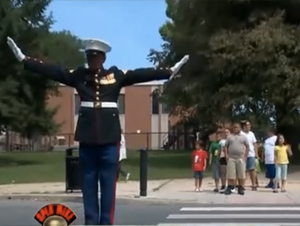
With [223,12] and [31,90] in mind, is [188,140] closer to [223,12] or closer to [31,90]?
[31,90]

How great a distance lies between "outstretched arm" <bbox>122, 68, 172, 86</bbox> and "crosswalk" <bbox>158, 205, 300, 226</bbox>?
6.17 metres

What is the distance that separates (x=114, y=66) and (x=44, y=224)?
2180mm

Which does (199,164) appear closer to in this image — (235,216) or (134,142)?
(235,216)

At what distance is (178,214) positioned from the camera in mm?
14359

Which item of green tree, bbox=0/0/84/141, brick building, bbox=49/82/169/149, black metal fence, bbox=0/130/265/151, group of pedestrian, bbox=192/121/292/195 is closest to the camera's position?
group of pedestrian, bbox=192/121/292/195

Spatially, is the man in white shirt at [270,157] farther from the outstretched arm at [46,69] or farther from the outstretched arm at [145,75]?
the outstretched arm at [46,69]

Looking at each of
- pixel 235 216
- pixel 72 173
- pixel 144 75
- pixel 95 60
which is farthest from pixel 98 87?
pixel 72 173

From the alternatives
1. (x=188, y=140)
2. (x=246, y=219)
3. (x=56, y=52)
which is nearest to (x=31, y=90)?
(x=56, y=52)

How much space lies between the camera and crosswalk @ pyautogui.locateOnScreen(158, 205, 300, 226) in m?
12.1

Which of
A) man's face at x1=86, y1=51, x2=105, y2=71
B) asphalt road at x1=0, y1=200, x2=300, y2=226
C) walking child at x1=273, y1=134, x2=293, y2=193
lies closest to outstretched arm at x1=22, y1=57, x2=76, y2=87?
man's face at x1=86, y1=51, x2=105, y2=71

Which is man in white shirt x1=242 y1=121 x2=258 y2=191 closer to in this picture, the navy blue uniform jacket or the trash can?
the trash can

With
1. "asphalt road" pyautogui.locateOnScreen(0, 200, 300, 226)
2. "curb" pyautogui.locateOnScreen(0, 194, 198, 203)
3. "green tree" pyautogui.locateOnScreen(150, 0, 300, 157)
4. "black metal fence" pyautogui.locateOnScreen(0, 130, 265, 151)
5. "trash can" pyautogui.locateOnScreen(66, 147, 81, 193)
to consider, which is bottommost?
"asphalt road" pyautogui.locateOnScreen(0, 200, 300, 226)

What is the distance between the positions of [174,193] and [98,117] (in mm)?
13600

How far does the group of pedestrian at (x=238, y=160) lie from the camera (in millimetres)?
18281
